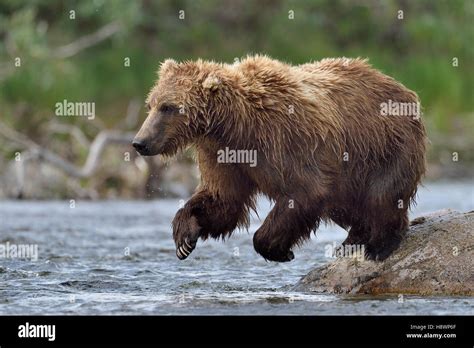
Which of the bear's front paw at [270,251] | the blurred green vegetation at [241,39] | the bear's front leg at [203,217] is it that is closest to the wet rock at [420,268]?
the bear's front paw at [270,251]

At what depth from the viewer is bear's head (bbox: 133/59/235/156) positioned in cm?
807

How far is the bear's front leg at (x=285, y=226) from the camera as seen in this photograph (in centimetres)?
816

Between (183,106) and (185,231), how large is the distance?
3.50ft

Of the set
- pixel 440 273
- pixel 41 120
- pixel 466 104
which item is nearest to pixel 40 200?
pixel 41 120

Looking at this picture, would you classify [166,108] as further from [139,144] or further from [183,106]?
[139,144]

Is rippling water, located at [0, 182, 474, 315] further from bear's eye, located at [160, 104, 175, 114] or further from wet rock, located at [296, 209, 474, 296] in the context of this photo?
bear's eye, located at [160, 104, 175, 114]

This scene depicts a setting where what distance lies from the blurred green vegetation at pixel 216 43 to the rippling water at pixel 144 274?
20.9 ft

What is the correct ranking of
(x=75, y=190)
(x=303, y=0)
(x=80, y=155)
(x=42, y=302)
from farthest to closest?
1. (x=303, y=0)
2. (x=80, y=155)
3. (x=75, y=190)
4. (x=42, y=302)

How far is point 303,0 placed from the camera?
91.9 feet

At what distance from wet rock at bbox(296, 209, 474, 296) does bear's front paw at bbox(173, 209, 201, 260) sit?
3.51 feet
